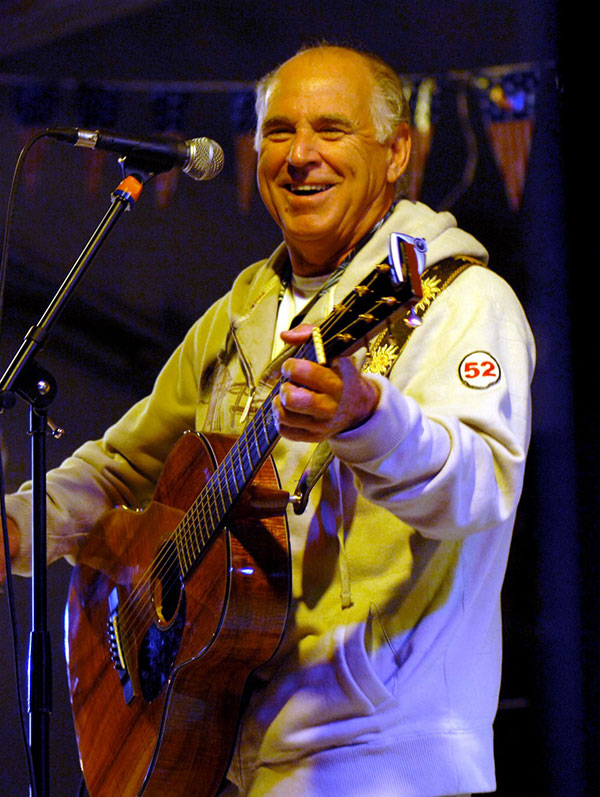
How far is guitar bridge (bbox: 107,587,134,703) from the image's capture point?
1811 mm

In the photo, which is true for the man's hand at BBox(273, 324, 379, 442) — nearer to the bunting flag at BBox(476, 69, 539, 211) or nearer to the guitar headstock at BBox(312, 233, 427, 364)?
the guitar headstock at BBox(312, 233, 427, 364)

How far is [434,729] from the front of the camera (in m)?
1.54

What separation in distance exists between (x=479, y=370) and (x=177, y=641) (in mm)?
701

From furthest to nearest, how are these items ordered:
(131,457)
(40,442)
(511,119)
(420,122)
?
(420,122), (511,119), (131,457), (40,442)

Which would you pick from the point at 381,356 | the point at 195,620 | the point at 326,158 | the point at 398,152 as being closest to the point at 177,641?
the point at 195,620

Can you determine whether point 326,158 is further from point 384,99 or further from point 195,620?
point 195,620

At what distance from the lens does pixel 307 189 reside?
196 cm

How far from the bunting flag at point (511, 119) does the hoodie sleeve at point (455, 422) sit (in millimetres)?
975

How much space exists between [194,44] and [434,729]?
8.39 feet

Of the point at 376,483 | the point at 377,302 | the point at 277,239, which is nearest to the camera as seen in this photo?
the point at 377,302

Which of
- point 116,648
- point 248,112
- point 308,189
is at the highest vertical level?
point 248,112

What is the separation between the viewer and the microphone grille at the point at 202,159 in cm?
179

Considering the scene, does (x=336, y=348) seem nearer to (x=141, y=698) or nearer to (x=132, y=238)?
(x=141, y=698)

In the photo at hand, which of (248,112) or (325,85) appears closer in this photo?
(325,85)
